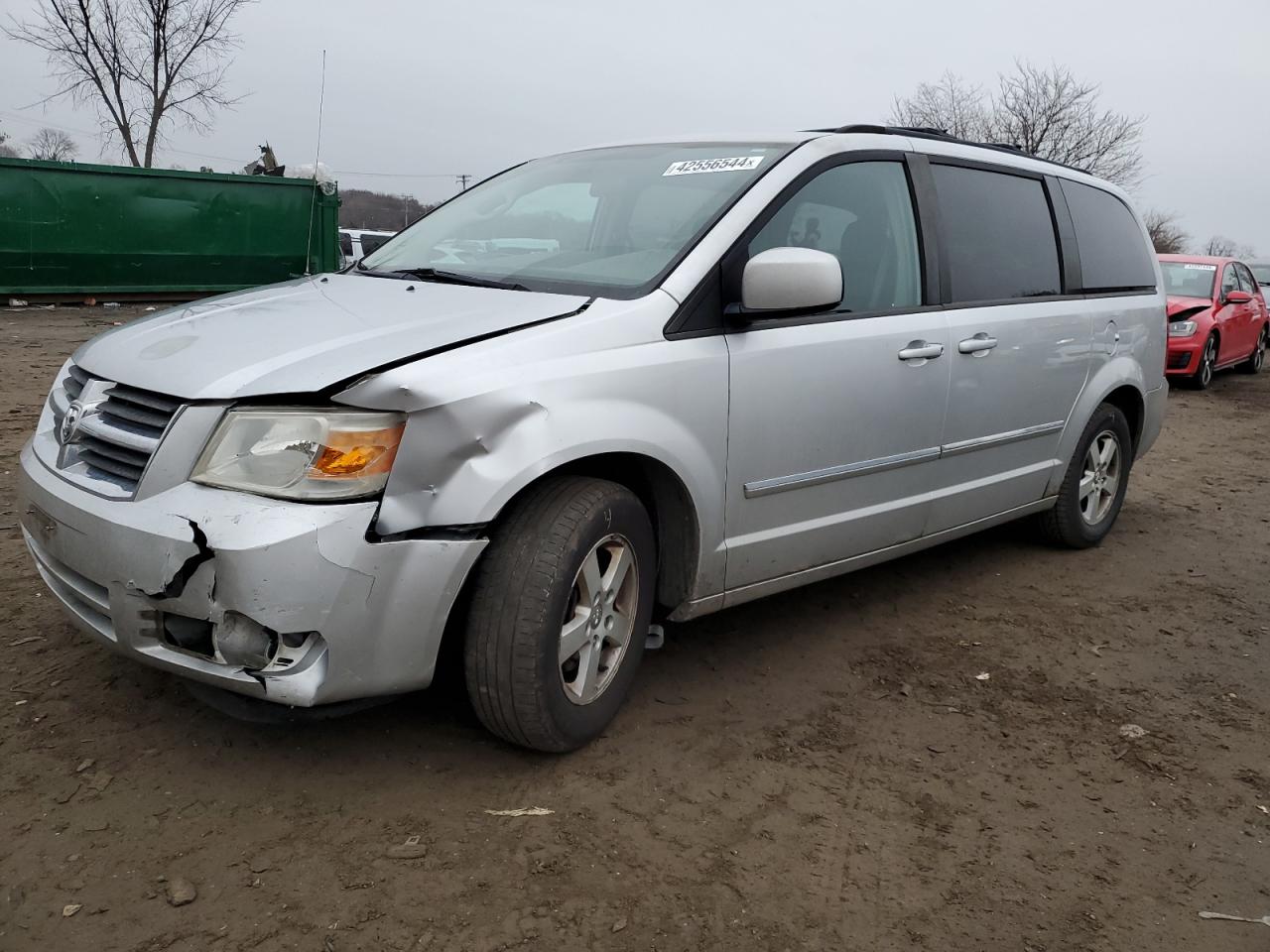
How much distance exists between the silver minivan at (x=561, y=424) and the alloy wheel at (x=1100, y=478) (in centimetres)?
76

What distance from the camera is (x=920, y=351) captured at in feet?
11.7

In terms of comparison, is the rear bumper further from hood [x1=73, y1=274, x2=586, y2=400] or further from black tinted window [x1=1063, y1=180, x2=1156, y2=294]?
hood [x1=73, y1=274, x2=586, y2=400]

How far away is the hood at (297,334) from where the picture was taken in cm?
239

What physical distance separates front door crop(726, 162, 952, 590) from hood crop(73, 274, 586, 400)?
670mm

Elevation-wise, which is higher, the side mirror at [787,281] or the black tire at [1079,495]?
the side mirror at [787,281]

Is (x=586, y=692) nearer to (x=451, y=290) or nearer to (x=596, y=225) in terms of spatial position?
(x=451, y=290)

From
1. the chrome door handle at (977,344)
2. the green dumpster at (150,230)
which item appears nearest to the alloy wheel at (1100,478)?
the chrome door handle at (977,344)

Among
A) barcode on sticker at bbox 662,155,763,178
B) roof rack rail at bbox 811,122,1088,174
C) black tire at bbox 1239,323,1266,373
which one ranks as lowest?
black tire at bbox 1239,323,1266,373

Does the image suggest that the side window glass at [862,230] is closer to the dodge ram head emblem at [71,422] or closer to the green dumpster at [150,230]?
the dodge ram head emblem at [71,422]

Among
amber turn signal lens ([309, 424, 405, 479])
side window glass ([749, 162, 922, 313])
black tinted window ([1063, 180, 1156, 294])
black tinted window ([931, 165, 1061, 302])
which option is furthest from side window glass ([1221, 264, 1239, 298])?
amber turn signal lens ([309, 424, 405, 479])

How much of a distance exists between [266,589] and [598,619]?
0.89m

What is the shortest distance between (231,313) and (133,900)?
59.7 inches

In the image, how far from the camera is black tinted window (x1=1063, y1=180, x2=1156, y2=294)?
471 cm

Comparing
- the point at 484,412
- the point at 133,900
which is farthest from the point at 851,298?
the point at 133,900
